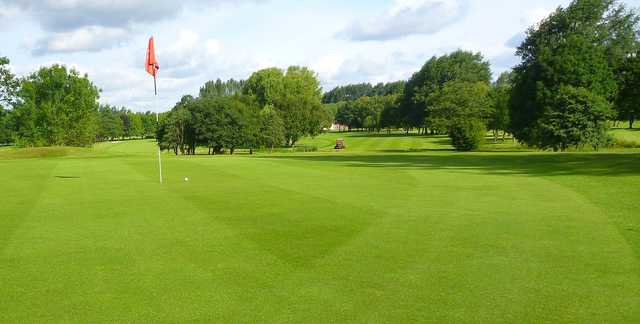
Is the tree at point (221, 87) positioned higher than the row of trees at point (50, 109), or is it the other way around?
the tree at point (221, 87)

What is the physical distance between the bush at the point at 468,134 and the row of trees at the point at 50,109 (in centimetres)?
6534

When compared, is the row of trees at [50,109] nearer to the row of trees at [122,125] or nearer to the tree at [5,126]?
the tree at [5,126]

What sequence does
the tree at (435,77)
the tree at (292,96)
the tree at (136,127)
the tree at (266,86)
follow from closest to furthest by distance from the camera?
the tree at (292,96) < the tree at (266,86) < the tree at (435,77) < the tree at (136,127)

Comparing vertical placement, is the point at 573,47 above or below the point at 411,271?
above

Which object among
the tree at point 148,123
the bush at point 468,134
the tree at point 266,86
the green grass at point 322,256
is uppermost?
the tree at point 266,86

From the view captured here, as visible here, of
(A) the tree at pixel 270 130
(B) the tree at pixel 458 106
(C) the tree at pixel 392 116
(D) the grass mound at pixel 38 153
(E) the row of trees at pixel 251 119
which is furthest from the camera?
(C) the tree at pixel 392 116

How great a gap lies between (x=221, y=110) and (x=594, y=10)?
55.0 metres

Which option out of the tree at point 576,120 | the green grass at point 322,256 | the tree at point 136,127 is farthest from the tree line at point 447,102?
the green grass at point 322,256

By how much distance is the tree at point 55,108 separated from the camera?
282 feet

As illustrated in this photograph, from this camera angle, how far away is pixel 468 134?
67000 mm

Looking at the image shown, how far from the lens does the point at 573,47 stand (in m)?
46.2

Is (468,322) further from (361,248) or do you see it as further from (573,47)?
(573,47)

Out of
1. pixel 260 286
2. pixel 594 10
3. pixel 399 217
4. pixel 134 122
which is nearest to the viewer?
pixel 260 286

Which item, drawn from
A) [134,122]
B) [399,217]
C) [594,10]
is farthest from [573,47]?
[134,122]
